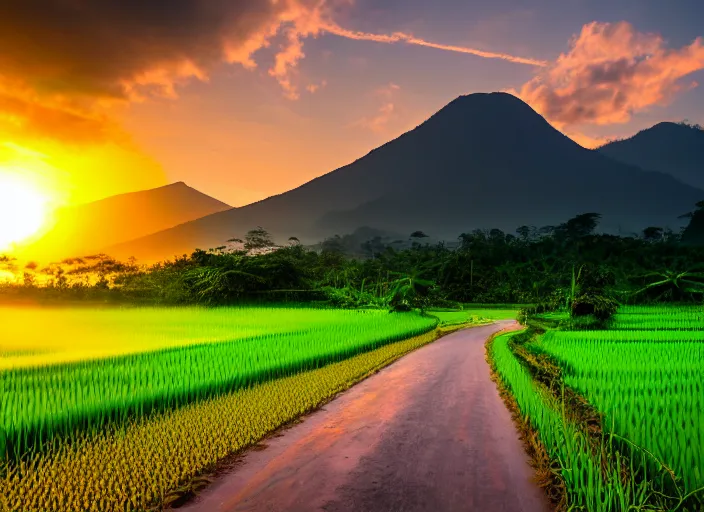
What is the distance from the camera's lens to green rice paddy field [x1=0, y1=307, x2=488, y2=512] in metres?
3.97

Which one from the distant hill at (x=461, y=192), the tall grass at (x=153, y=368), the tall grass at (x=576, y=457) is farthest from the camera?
the distant hill at (x=461, y=192)

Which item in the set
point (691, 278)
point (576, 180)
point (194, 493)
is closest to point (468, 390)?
point (194, 493)

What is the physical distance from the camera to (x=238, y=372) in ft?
25.6

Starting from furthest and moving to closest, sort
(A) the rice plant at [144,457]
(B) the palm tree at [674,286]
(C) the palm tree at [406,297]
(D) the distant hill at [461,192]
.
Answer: (D) the distant hill at [461,192]
(B) the palm tree at [674,286]
(C) the palm tree at [406,297]
(A) the rice plant at [144,457]

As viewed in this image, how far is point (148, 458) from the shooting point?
4418 mm

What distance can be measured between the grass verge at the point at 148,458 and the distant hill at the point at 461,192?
512ft

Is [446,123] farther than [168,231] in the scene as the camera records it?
Yes

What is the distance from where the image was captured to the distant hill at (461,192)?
166m

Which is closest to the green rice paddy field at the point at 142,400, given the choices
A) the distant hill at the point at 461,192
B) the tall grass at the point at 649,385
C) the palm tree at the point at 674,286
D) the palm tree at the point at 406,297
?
the tall grass at the point at 649,385

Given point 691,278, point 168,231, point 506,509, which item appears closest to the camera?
point 506,509

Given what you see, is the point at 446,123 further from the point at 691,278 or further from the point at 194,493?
the point at 194,493

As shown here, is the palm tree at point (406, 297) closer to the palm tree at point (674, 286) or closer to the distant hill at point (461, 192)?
the palm tree at point (674, 286)

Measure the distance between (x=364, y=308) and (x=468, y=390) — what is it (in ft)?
48.3

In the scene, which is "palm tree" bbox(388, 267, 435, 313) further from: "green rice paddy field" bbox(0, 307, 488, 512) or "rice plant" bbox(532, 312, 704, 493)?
"rice plant" bbox(532, 312, 704, 493)
